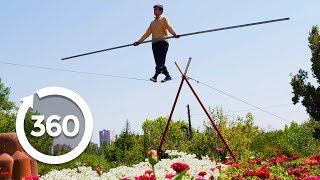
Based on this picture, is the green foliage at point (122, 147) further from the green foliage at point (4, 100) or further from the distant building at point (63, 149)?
the green foliage at point (4, 100)

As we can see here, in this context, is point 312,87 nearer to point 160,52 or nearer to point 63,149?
point 63,149

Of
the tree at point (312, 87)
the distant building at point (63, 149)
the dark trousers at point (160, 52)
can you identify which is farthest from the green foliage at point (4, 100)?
the dark trousers at point (160, 52)

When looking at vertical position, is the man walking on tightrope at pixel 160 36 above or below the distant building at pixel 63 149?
above

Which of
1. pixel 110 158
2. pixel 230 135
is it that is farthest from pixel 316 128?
pixel 230 135

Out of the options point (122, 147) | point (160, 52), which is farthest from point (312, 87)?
point (160, 52)

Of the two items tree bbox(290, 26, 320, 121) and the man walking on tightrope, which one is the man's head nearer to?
the man walking on tightrope

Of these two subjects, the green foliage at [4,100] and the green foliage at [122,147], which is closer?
the green foliage at [122,147]

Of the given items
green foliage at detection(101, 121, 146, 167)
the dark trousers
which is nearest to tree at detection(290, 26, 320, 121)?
green foliage at detection(101, 121, 146, 167)

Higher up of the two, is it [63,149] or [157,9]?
[157,9]

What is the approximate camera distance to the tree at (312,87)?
3872 centimetres

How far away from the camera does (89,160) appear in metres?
28.4

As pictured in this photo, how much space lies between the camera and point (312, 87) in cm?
3925

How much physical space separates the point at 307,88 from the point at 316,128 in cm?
321

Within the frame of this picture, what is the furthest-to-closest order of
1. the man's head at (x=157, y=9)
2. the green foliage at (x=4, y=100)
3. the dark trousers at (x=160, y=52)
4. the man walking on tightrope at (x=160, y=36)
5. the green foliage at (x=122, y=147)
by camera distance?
the green foliage at (x=4, y=100) < the green foliage at (x=122, y=147) < the dark trousers at (x=160, y=52) < the man walking on tightrope at (x=160, y=36) < the man's head at (x=157, y=9)
